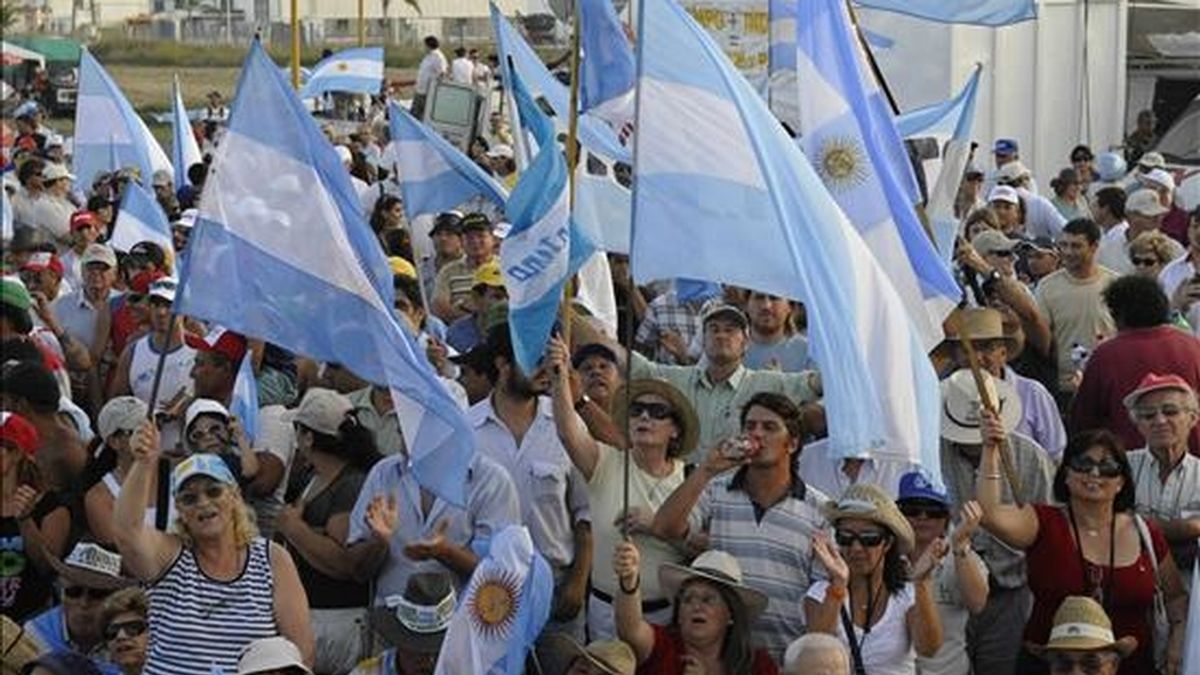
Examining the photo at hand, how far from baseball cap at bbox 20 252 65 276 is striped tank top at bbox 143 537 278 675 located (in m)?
5.55

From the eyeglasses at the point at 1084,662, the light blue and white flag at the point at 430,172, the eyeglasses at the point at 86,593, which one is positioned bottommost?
the eyeglasses at the point at 1084,662

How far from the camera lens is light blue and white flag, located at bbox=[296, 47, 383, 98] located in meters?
22.3

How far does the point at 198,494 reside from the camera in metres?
7.75

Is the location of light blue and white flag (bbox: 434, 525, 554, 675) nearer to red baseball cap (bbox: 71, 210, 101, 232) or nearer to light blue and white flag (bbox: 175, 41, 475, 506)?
light blue and white flag (bbox: 175, 41, 475, 506)

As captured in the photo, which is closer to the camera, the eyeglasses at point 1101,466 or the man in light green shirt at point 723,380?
the eyeglasses at point 1101,466

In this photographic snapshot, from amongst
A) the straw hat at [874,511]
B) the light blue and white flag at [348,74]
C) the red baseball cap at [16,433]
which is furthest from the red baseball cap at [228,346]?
the light blue and white flag at [348,74]

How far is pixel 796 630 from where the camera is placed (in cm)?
819

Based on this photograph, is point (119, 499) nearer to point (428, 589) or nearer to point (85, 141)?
point (428, 589)

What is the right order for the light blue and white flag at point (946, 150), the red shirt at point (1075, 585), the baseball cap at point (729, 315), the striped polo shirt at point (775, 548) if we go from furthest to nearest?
the light blue and white flag at point (946, 150)
the baseball cap at point (729, 315)
the red shirt at point (1075, 585)
the striped polo shirt at point (775, 548)

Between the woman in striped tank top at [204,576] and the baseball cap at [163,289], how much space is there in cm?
346

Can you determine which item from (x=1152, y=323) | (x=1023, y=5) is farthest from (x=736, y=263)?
(x=1023, y=5)

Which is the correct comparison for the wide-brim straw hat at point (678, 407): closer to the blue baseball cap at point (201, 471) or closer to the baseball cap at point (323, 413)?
the baseball cap at point (323, 413)

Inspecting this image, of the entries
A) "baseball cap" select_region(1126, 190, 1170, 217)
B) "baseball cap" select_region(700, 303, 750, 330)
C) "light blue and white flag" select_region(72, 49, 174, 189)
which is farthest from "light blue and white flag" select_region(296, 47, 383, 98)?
"baseball cap" select_region(700, 303, 750, 330)

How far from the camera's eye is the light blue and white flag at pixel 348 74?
73.0ft
